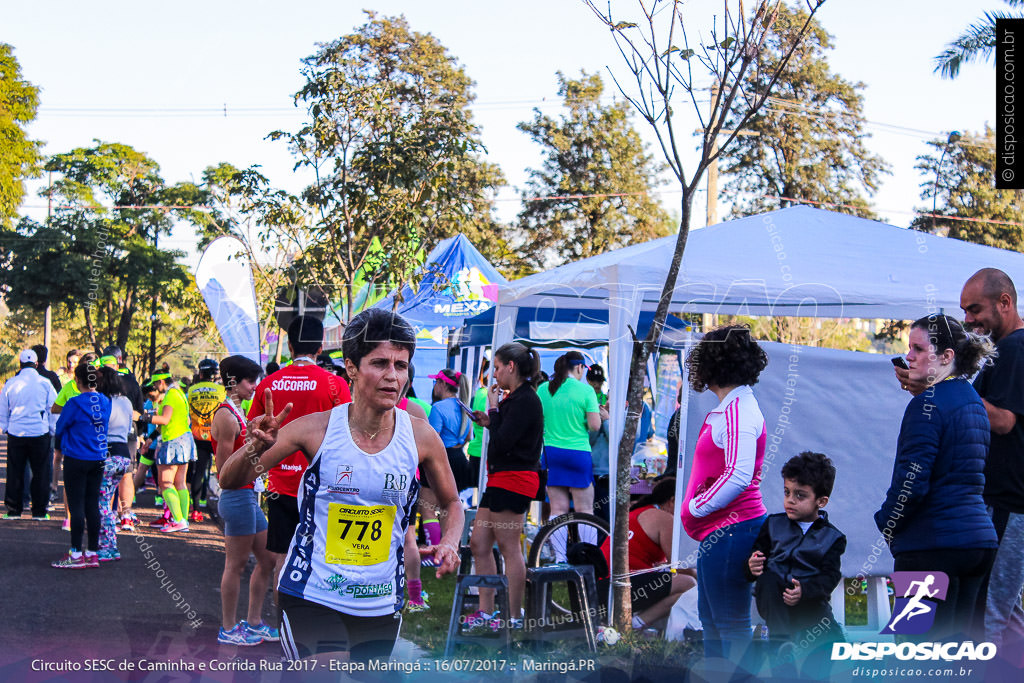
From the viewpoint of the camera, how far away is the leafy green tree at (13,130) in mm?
19969

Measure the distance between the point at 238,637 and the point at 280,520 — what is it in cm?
81

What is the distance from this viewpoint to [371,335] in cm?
321

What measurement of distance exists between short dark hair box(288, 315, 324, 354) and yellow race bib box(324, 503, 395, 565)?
3.33 meters

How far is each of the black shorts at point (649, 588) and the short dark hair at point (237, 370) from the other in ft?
9.78

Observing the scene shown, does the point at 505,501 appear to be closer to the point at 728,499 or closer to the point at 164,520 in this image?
the point at 728,499

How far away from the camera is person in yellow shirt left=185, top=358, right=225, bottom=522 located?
35.3 feet

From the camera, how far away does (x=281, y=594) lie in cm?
323

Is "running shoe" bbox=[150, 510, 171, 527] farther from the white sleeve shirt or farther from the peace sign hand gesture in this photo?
the peace sign hand gesture

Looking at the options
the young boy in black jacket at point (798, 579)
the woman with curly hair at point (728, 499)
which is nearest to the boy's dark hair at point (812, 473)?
the young boy in black jacket at point (798, 579)

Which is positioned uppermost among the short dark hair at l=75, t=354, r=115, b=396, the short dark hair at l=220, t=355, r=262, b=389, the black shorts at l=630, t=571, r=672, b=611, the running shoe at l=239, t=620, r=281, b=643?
the short dark hair at l=220, t=355, r=262, b=389

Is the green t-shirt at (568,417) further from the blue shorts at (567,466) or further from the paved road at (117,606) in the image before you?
the paved road at (117,606)

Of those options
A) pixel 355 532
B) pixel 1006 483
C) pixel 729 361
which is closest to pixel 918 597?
pixel 1006 483

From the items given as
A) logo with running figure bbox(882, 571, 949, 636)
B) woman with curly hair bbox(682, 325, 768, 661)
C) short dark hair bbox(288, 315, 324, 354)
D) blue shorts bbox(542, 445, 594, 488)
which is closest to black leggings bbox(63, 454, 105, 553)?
short dark hair bbox(288, 315, 324, 354)

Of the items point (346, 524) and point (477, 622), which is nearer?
point (346, 524)
